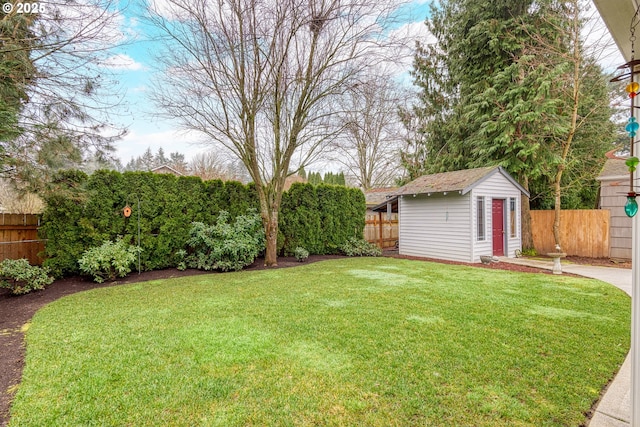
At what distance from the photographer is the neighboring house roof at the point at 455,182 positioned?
9.56m

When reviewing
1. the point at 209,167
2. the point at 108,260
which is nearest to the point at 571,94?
the point at 108,260

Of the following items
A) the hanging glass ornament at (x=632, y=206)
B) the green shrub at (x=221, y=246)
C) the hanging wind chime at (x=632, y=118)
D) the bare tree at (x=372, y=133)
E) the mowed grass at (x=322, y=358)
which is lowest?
the mowed grass at (x=322, y=358)

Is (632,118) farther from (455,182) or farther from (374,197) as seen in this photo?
(374,197)

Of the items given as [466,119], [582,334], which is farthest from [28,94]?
[466,119]

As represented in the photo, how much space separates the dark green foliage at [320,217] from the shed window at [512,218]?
17.1ft

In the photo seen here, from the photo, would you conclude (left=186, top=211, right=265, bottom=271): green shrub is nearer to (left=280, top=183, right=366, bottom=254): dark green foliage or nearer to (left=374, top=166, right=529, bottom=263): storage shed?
(left=280, top=183, right=366, bottom=254): dark green foliage

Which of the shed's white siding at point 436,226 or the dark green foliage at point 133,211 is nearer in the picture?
the dark green foliage at point 133,211

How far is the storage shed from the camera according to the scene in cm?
966

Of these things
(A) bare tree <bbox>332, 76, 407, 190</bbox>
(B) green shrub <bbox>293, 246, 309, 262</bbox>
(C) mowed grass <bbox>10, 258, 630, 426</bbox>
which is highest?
(A) bare tree <bbox>332, 76, 407, 190</bbox>

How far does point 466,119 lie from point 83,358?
13989mm

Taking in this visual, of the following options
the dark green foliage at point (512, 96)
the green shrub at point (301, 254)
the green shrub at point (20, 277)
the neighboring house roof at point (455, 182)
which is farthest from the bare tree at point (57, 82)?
the dark green foliage at point (512, 96)

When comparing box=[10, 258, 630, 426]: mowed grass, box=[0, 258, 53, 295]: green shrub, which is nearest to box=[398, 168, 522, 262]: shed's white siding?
box=[10, 258, 630, 426]: mowed grass

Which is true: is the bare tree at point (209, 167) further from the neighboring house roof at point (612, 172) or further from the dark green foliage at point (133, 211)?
the neighboring house roof at point (612, 172)

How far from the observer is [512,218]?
36.1 ft
